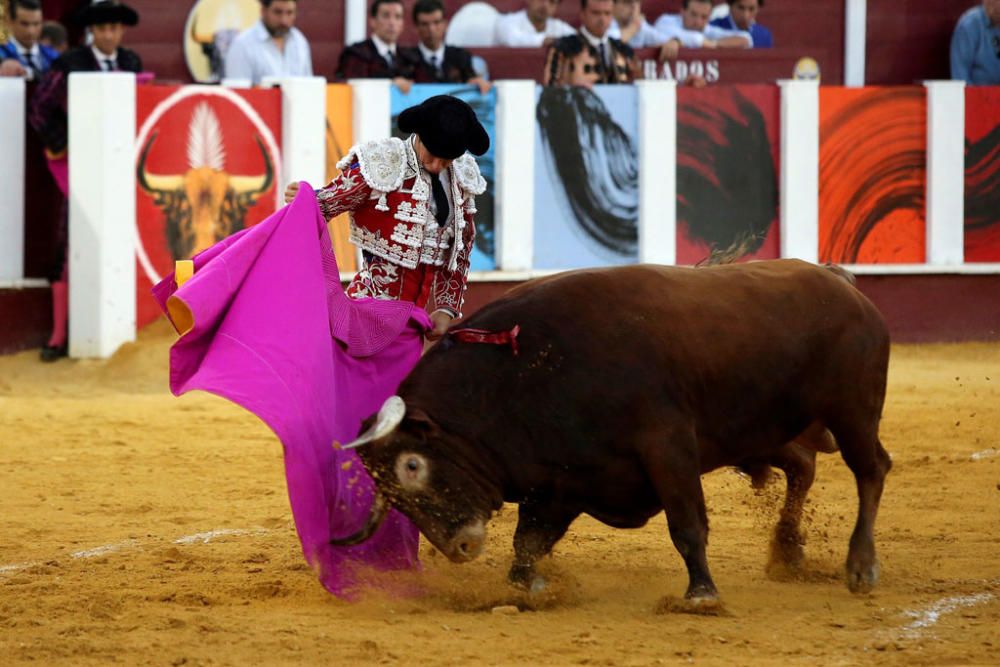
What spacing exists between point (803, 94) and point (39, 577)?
665cm

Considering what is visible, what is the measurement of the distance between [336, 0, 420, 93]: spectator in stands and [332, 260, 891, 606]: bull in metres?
5.37

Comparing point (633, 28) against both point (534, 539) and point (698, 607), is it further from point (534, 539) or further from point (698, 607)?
point (698, 607)

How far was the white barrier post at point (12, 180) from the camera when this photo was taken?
9.09m

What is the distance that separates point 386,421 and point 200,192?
531 centimetres

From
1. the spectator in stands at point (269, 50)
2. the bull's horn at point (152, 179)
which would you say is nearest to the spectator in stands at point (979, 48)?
the spectator in stands at point (269, 50)

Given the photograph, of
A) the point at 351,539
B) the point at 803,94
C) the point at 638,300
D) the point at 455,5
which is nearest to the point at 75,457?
the point at 351,539

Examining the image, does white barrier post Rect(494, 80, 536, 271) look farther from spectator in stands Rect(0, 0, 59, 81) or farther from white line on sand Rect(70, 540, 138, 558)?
white line on sand Rect(70, 540, 138, 558)

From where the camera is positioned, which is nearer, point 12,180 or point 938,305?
point 12,180

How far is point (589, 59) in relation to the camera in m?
9.88

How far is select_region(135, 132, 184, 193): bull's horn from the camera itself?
9.05 metres

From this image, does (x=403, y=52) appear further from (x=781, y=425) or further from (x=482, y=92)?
(x=781, y=425)

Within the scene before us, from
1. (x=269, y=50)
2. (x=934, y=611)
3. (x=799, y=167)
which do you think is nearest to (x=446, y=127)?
(x=934, y=611)

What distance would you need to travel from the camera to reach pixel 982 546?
5195mm

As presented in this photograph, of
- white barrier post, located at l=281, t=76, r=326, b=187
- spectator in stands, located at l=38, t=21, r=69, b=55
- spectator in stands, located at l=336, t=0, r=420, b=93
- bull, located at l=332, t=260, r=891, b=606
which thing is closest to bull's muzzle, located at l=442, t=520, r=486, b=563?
bull, located at l=332, t=260, r=891, b=606
